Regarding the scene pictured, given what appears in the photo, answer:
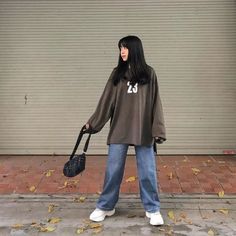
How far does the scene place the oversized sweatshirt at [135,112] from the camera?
16.7 ft

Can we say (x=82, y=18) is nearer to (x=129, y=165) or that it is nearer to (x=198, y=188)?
(x=129, y=165)

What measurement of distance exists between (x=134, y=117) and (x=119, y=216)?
1.14 metres

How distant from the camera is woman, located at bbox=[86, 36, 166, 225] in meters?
5.07

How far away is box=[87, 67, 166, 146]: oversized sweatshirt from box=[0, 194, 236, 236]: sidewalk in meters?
0.88

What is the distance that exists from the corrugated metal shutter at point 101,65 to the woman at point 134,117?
2.82 meters

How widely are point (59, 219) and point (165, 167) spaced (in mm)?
2431

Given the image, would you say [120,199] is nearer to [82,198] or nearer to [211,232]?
[82,198]

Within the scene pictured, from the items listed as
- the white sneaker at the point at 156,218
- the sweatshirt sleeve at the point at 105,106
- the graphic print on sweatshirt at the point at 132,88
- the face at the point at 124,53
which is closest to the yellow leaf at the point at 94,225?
the white sneaker at the point at 156,218

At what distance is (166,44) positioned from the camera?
7898mm

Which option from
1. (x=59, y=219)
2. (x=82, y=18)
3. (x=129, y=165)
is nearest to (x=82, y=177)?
(x=129, y=165)

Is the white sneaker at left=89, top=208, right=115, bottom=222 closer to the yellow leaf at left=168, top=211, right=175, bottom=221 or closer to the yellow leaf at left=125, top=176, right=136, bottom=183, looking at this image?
the yellow leaf at left=168, top=211, right=175, bottom=221

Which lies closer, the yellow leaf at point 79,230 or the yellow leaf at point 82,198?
the yellow leaf at point 79,230

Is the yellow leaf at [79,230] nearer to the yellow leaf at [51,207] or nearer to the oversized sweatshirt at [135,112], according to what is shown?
the yellow leaf at [51,207]

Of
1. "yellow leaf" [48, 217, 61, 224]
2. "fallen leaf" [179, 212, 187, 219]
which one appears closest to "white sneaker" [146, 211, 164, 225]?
"fallen leaf" [179, 212, 187, 219]
